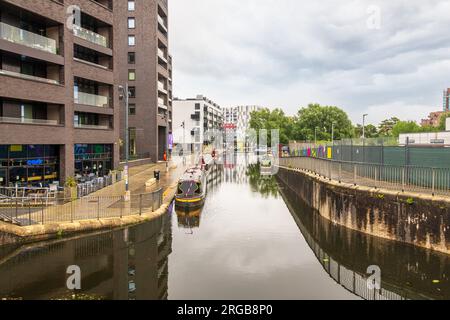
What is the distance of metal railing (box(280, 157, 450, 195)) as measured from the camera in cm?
1803

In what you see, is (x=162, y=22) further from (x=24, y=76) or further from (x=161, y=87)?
(x=24, y=76)

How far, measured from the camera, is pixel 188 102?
135750 millimetres

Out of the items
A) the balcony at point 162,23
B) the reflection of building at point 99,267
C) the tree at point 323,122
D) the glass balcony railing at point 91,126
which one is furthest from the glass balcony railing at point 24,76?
the tree at point 323,122

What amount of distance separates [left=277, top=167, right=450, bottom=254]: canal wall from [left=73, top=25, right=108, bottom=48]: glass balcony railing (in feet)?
85.9

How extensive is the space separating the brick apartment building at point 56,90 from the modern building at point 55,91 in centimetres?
7

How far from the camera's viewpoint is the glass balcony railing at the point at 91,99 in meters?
34.7

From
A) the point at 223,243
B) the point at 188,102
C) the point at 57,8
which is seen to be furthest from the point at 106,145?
the point at 188,102

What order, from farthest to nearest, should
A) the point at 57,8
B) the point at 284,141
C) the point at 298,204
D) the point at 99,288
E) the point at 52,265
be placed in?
the point at 284,141 → the point at 298,204 → the point at 57,8 → the point at 52,265 → the point at 99,288

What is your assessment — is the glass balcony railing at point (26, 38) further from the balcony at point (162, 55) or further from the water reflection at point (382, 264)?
the balcony at point (162, 55)

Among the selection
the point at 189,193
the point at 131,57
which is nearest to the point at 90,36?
the point at 189,193

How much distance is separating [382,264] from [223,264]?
689 centimetres

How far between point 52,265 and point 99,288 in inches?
126
